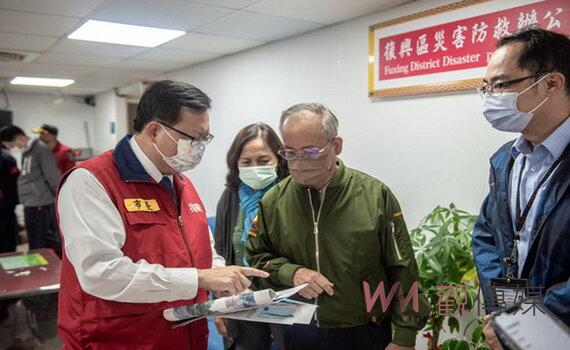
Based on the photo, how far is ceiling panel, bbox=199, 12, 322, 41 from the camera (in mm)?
3072

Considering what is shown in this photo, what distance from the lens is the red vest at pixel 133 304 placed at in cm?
120

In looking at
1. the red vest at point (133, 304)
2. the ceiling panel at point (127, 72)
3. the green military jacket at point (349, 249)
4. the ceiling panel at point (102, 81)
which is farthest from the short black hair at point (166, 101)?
the ceiling panel at point (102, 81)

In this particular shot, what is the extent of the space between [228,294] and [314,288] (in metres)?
0.27

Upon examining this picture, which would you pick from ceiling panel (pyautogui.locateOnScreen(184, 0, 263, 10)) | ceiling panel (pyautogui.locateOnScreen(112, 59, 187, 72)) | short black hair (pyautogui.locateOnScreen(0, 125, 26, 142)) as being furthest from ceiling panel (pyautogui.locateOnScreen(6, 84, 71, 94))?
ceiling panel (pyautogui.locateOnScreen(184, 0, 263, 10))

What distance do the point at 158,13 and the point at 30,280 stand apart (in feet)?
6.21

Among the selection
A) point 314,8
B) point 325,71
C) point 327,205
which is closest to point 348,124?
point 325,71

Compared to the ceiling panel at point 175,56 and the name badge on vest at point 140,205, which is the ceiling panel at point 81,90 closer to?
the ceiling panel at point 175,56

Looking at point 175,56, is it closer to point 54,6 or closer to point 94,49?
point 94,49

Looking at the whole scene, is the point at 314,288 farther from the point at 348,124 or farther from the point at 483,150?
the point at 348,124


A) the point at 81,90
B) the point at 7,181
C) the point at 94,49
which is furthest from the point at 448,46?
the point at 81,90

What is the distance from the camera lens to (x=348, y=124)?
3.13m

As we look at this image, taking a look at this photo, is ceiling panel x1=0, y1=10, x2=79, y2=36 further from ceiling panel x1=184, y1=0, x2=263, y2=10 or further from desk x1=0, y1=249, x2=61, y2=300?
desk x1=0, y1=249, x2=61, y2=300

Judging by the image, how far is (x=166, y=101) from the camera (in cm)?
135

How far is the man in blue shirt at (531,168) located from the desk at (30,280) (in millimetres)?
2226
